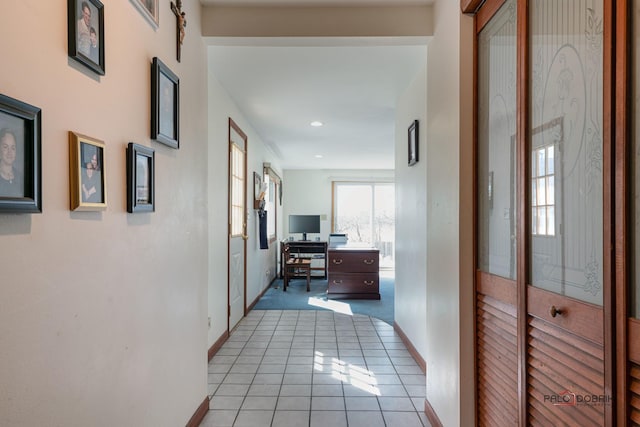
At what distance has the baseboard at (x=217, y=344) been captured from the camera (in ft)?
10.1

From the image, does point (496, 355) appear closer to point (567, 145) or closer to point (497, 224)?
point (497, 224)

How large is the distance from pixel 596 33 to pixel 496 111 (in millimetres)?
575

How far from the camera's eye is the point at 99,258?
1136mm

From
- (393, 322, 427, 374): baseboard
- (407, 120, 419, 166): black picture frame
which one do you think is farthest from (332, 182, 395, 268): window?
(407, 120, 419, 166): black picture frame

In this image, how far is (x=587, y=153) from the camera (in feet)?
3.09

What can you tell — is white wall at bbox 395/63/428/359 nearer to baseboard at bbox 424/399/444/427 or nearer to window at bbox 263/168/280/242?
baseboard at bbox 424/399/444/427

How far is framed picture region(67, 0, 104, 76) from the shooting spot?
98cm

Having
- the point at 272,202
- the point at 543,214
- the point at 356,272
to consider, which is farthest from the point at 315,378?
the point at 272,202

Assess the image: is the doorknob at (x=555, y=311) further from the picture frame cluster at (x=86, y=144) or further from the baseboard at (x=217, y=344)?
the baseboard at (x=217, y=344)

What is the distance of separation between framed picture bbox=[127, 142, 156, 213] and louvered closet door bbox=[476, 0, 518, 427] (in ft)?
4.57

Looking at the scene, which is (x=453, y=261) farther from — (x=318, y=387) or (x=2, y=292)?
(x=2, y=292)

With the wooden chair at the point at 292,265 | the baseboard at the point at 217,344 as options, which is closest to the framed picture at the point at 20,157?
the baseboard at the point at 217,344

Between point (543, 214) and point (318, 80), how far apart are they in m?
2.37

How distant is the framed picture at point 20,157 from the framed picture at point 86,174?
12 centimetres
